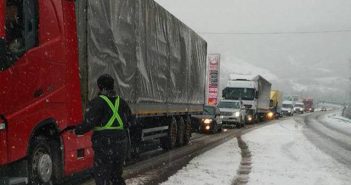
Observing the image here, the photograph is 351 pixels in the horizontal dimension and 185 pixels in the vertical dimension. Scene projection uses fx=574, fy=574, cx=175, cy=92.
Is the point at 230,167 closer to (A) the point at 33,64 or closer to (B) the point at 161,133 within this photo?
(B) the point at 161,133

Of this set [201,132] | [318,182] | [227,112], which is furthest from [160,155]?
[227,112]

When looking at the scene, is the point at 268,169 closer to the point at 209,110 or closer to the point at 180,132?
the point at 180,132

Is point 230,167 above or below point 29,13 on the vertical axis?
below

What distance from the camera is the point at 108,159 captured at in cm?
664

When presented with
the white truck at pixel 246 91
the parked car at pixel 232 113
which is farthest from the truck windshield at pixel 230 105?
the white truck at pixel 246 91

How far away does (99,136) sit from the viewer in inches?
261

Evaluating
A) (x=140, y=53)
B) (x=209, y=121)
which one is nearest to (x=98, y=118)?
(x=140, y=53)

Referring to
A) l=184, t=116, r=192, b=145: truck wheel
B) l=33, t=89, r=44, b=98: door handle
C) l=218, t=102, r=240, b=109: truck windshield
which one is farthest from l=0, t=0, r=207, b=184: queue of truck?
l=218, t=102, r=240, b=109: truck windshield

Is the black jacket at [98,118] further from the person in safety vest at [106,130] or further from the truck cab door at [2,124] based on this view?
the truck cab door at [2,124]

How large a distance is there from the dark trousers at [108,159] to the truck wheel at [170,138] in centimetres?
1055

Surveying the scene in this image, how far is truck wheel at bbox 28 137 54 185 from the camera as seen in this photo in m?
8.16

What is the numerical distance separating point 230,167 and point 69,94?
4970mm

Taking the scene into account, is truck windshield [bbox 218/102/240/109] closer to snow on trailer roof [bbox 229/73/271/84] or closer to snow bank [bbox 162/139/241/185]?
snow on trailer roof [bbox 229/73/271/84]

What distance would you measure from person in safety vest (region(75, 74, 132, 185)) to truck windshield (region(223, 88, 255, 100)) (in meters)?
35.7
